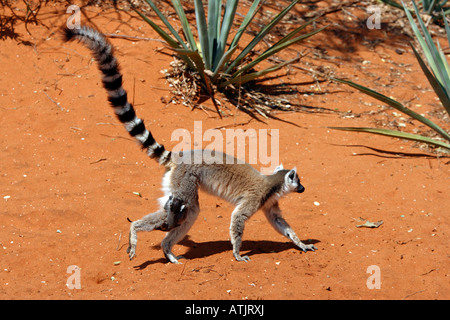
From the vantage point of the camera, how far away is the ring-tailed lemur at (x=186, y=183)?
4492 mm

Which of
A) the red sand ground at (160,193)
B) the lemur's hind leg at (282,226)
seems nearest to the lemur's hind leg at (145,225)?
the red sand ground at (160,193)

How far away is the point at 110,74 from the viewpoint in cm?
448

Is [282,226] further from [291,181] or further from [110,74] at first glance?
[110,74]

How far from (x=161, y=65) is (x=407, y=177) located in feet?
13.6

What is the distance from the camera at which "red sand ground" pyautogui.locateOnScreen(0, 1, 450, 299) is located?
4.30 m

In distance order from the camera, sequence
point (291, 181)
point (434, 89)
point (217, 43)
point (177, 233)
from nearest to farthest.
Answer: point (177, 233) < point (291, 181) < point (434, 89) < point (217, 43)

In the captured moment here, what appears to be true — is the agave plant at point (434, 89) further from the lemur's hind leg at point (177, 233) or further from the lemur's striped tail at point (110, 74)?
the lemur's striped tail at point (110, 74)

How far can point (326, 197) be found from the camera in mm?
6039

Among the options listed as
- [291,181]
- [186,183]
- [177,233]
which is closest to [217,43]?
[291,181]

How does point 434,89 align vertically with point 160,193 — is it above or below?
above

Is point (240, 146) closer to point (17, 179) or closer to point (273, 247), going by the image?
point (273, 247)

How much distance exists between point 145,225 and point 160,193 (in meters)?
1.37

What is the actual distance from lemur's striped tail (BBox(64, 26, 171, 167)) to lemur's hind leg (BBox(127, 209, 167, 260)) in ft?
2.28

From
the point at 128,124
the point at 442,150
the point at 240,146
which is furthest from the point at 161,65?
the point at 442,150
